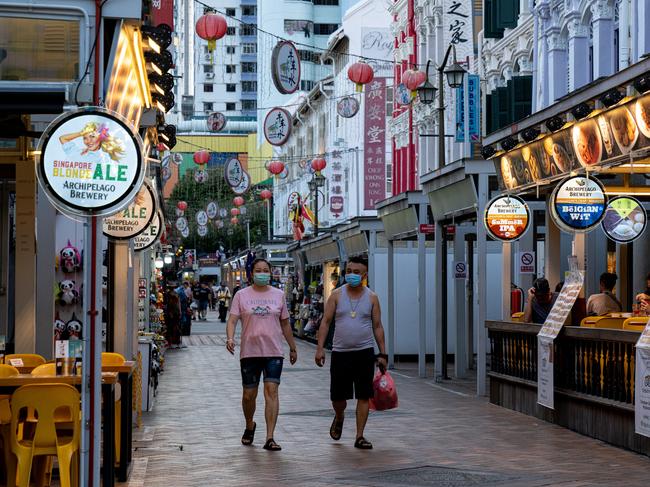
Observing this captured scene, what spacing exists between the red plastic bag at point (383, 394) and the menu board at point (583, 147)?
3.90 meters

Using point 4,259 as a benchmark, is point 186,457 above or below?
below

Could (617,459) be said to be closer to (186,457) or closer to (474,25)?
(186,457)

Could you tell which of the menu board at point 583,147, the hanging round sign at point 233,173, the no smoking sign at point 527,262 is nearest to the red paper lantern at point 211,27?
the no smoking sign at point 527,262

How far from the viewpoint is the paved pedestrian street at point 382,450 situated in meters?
12.3

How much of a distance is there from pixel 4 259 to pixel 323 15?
106 meters

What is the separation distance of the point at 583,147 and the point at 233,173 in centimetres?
3216

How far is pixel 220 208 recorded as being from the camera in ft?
315

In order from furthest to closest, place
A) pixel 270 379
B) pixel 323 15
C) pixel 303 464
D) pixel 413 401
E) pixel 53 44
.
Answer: pixel 323 15, pixel 413 401, pixel 270 379, pixel 303 464, pixel 53 44

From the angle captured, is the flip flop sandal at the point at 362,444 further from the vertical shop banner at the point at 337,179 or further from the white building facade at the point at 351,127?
the vertical shop banner at the point at 337,179

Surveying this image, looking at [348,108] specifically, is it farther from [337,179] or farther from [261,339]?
[261,339]

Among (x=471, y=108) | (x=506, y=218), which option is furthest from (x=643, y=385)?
(x=471, y=108)

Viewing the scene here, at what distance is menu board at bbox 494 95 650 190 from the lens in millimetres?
16375

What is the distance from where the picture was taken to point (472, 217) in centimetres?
2461

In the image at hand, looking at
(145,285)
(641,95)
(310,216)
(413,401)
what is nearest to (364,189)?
(310,216)
